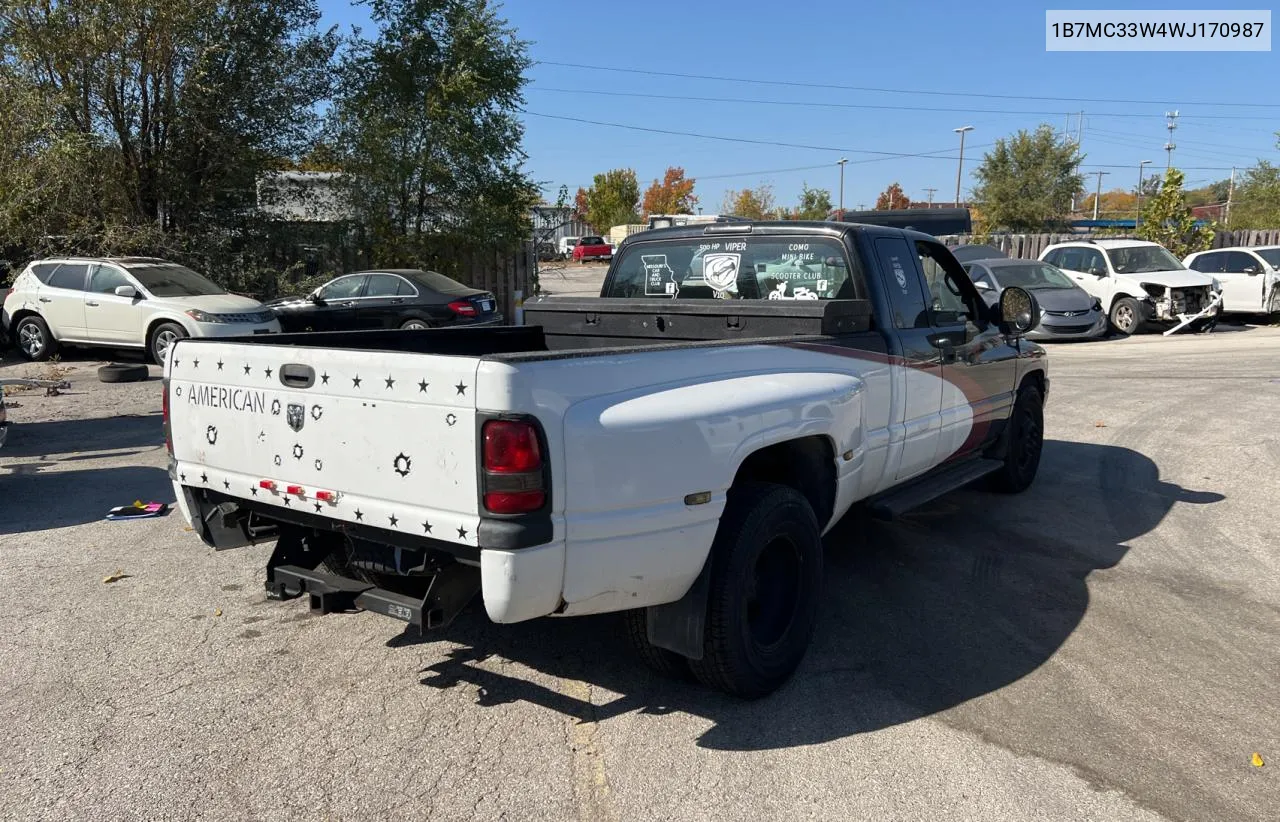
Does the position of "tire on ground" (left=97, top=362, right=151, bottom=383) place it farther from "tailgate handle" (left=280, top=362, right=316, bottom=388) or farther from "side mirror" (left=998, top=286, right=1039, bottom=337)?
"side mirror" (left=998, top=286, right=1039, bottom=337)

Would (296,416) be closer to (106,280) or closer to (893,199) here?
(106,280)

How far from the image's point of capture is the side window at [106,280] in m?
14.8

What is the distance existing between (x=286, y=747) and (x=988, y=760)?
257cm

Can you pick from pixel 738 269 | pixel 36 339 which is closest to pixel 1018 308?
pixel 738 269

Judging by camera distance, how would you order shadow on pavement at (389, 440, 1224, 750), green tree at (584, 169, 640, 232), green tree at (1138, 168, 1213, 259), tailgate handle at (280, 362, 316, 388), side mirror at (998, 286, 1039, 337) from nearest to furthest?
1. tailgate handle at (280, 362, 316, 388)
2. shadow on pavement at (389, 440, 1224, 750)
3. side mirror at (998, 286, 1039, 337)
4. green tree at (1138, 168, 1213, 259)
5. green tree at (584, 169, 640, 232)

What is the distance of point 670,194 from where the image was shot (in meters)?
74.2

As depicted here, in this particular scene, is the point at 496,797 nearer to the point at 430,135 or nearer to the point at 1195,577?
the point at 1195,577

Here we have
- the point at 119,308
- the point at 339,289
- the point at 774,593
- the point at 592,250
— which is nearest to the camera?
the point at 774,593

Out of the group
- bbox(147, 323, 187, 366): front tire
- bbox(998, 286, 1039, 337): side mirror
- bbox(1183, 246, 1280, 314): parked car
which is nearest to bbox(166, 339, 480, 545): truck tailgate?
bbox(998, 286, 1039, 337): side mirror

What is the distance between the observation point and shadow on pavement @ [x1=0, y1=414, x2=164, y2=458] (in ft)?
29.4

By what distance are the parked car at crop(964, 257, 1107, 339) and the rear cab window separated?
43.7 feet

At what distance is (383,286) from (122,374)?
4.71 m

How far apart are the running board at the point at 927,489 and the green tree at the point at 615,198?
60.8 m

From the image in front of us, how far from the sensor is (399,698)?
13.1ft
